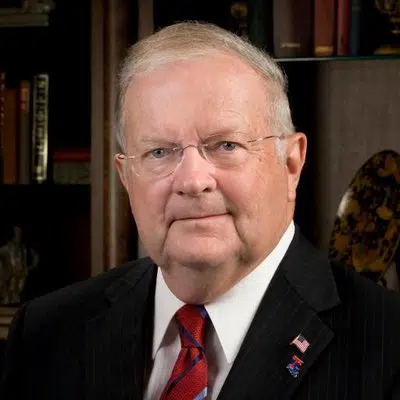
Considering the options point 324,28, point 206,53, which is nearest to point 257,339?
point 206,53

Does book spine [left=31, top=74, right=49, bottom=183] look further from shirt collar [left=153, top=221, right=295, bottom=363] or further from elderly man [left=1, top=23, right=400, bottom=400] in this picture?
shirt collar [left=153, top=221, right=295, bottom=363]

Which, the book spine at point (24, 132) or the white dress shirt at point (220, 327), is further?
the book spine at point (24, 132)

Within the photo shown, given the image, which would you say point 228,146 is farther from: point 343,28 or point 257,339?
point 343,28

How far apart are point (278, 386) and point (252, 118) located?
1.38 feet

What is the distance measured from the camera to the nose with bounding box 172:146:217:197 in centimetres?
123

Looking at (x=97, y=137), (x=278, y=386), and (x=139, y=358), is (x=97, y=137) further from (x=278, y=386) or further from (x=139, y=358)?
(x=278, y=386)

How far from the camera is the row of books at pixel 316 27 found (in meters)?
2.18

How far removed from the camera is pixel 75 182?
2389 mm

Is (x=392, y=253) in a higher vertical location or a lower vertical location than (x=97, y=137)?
lower

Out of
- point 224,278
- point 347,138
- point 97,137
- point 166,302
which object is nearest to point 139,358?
point 166,302

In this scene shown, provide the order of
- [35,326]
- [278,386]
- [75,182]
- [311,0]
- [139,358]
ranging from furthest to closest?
1. [75,182]
2. [311,0]
3. [35,326]
4. [139,358]
5. [278,386]

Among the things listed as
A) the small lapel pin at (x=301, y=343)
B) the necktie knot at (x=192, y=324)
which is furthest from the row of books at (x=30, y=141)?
the small lapel pin at (x=301, y=343)

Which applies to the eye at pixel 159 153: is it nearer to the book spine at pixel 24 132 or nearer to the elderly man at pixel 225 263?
the elderly man at pixel 225 263

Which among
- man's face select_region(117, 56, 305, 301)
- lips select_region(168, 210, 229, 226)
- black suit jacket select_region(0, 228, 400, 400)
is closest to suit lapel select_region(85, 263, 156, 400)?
black suit jacket select_region(0, 228, 400, 400)
